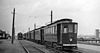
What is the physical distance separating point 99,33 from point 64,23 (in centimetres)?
7595

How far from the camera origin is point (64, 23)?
2133 cm

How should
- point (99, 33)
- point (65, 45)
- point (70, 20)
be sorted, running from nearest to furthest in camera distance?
point (65, 45)
point (70, 20)
point (99, 33)

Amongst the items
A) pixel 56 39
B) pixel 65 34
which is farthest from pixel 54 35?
pixel 65 34

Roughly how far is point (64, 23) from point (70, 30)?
1042 mm

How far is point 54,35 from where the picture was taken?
23.3 m

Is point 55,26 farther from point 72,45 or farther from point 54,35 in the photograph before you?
point 72,45

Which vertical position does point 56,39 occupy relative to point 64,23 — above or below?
below

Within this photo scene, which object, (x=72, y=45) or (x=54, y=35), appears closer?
(x=72, y=45)

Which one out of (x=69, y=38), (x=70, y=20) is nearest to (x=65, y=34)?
(x=69, y=38)

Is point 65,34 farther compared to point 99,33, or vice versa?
point 99,33

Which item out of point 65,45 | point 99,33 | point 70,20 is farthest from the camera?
point 99,33

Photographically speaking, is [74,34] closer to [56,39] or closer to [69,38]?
[69,38]

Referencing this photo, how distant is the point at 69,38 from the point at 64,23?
1.78 m

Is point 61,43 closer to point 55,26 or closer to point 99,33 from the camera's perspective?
point 55,26
